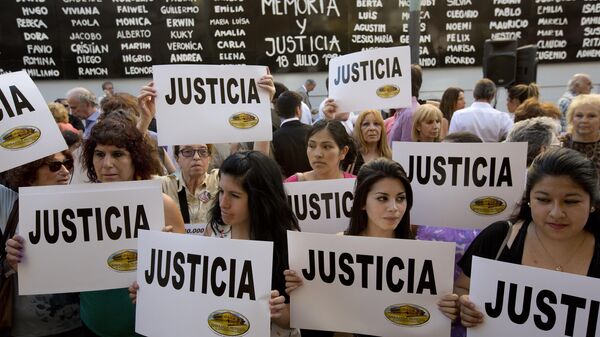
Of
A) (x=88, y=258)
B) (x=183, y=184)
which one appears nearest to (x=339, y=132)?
(x=183, y=184)

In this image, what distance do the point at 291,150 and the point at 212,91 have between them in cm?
144

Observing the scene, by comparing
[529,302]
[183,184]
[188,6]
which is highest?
[188,6]

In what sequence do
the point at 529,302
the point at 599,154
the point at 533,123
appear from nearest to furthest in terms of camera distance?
1. the point at 529,302
2. the point at 533,123
3. the point at 599,154

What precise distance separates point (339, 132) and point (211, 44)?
22.7 ft

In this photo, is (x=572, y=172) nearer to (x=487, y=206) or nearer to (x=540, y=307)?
(x=540, y=307)

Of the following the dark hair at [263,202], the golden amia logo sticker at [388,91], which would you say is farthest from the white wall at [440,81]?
the dark hair at [263,202]

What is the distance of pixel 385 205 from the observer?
2.28 meters

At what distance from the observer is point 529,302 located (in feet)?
A: 5.85

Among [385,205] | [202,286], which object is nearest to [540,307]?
[385,205]

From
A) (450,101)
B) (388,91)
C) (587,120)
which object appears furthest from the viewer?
(450,101)

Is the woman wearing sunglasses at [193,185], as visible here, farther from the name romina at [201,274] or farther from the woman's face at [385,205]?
the woman's face at [385,205]

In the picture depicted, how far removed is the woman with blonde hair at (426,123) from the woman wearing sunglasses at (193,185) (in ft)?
5.71

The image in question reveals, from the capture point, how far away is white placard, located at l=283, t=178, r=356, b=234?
2945 mm

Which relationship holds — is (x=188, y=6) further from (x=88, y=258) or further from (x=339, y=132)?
(x=88, y=258)
